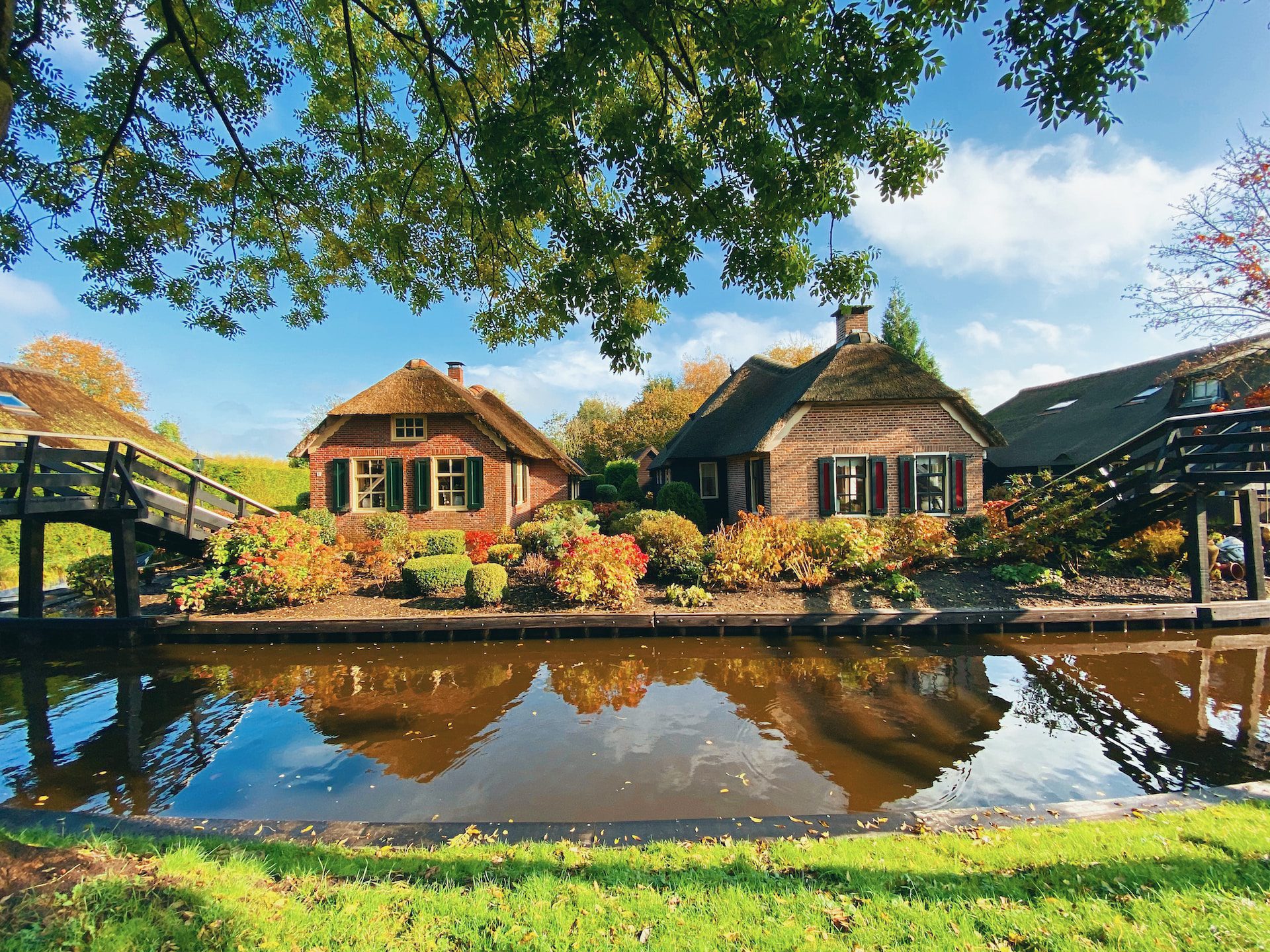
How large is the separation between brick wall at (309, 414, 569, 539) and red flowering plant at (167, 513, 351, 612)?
5.61 m

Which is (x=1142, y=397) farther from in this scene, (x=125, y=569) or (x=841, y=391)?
(x=125, y=569)

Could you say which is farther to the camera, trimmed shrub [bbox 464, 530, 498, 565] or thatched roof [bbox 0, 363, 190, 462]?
thatched roof [bbox 0, 363, 190, 462]

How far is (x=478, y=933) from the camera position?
8.42ft

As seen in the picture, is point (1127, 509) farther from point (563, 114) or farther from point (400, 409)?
point (400, 409)

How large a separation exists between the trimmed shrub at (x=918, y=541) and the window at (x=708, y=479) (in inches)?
287

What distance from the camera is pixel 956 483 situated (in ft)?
48.4

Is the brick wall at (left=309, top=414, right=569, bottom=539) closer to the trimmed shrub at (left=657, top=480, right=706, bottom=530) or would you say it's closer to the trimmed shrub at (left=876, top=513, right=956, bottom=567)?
the trimmed shrub at (left=657, top=480, right=706, bottom=530)

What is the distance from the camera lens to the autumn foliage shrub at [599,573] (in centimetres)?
1030

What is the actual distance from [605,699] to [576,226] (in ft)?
19.1

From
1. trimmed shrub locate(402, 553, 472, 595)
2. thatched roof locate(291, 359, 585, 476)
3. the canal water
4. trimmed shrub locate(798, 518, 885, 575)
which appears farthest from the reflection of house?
thatched roof locate(291, 359, 585, 476)

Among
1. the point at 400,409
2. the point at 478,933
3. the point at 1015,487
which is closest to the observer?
the point at 478,933

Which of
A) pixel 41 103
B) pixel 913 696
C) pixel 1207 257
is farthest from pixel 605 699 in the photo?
pixel 1207 257

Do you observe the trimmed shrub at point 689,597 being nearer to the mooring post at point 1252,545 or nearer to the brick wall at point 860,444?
the brick wall at point 860,444

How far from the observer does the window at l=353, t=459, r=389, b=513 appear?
16.8 m
